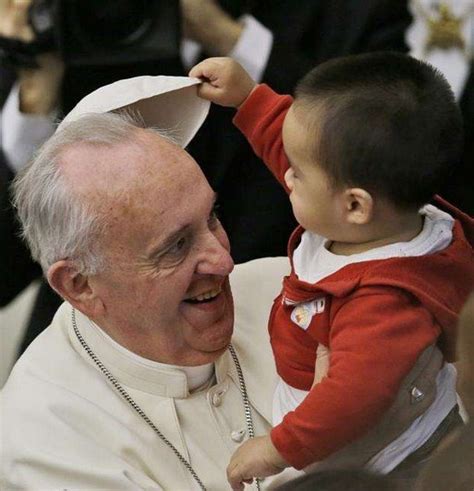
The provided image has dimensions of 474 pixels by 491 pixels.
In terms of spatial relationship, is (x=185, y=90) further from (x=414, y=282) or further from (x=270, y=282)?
(x=414, y=282)

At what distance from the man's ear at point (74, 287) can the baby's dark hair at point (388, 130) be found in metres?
0.42

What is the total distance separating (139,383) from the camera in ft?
5.45

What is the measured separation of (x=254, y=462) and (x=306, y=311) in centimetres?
20

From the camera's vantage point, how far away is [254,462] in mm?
1430

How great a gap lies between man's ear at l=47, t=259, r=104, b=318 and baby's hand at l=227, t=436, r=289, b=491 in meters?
0.29

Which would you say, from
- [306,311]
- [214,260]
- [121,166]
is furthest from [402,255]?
[121,166]

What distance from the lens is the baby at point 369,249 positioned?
1.32 meters

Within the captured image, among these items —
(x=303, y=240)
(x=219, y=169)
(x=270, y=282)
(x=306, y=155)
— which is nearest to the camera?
(x=306, y=155)

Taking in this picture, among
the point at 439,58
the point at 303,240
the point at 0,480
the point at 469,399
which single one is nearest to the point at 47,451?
the point at 0,480

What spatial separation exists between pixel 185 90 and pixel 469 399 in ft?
2.56

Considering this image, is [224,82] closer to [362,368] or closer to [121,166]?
[121,166]

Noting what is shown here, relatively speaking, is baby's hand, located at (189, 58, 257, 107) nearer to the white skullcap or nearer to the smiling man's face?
the white skullcap

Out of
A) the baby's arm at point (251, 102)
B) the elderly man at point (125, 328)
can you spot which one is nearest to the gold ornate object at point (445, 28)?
the baby's arm at point (251, 102)

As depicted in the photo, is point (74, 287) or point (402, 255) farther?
point (74, 287)
